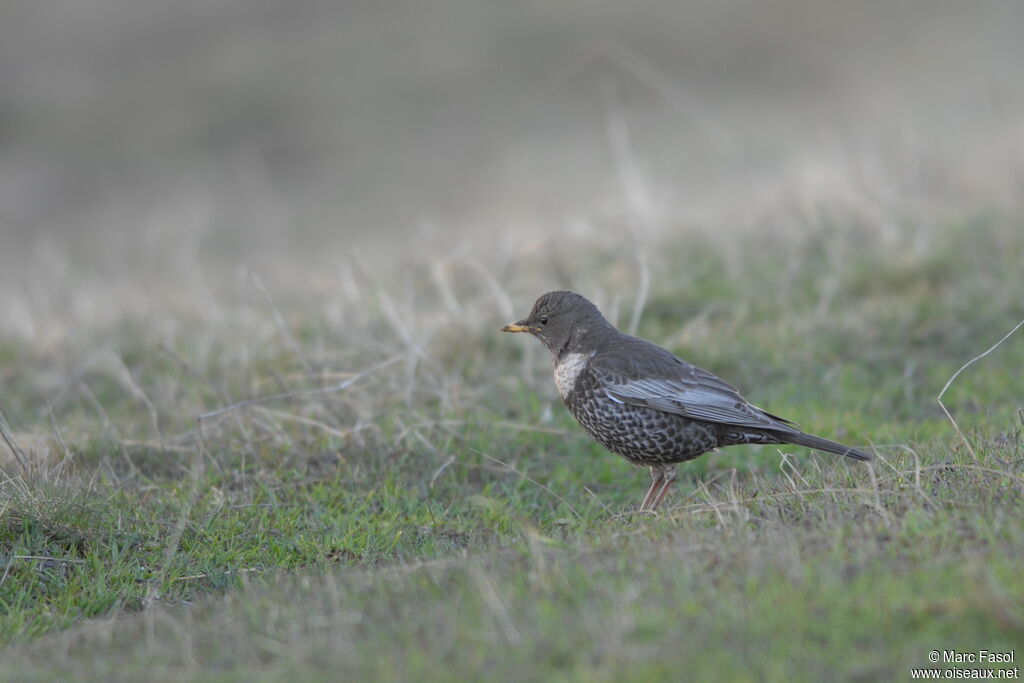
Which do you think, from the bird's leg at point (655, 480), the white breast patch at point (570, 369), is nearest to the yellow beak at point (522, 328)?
the white breast patch at point (570, 369)

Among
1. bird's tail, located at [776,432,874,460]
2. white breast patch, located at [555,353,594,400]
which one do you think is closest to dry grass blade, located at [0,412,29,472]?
white breast patch, located at [555,353,594,400]

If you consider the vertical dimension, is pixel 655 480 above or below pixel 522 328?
below

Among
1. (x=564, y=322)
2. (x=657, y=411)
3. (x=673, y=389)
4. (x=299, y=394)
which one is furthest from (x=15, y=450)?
(x=673, y=389)

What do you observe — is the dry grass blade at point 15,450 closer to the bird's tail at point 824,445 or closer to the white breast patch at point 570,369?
the white breast patch at point 570,369

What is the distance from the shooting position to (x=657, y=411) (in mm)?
5113

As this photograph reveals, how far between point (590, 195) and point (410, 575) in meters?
10.8

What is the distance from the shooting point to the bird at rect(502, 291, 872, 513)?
5.09 m

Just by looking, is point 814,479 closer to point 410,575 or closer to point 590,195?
point 410,575

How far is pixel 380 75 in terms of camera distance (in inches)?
797

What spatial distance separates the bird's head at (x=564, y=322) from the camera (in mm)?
5625

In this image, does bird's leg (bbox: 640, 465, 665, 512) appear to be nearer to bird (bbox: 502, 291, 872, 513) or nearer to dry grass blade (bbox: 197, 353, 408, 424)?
bird (bbox: 502, 291, 872, 513)

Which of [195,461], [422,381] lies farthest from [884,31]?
[195,461]

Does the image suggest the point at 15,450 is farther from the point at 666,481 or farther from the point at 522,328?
the point at 666,481

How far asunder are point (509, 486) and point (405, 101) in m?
15.3
